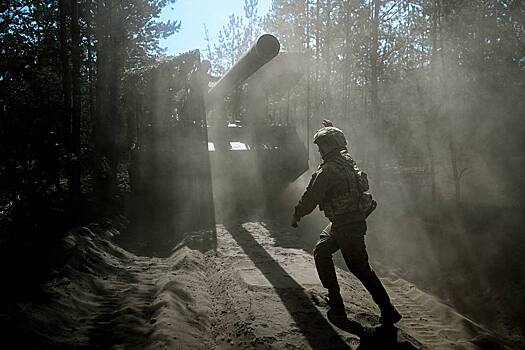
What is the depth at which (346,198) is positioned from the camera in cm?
365

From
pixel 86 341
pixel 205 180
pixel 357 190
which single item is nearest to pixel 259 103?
pixel 205 180

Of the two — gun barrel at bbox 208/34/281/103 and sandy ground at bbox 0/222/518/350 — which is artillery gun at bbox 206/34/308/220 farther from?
sandy ground at bbox 0/222/518/350

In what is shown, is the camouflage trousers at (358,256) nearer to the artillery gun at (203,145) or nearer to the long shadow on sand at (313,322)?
the long shadow on sand at (313,322)

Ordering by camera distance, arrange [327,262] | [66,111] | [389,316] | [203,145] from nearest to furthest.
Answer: [389,316] < [327,262] < [66,111] < [203,145]

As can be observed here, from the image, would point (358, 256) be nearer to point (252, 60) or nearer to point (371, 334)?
point (371, 334)

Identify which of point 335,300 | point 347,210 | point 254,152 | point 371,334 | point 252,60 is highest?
point 252,60

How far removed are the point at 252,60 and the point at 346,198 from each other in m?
3.89

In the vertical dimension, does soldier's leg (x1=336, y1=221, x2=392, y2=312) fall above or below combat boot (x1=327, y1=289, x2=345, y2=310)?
above

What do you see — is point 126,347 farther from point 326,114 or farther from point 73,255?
point 326,114

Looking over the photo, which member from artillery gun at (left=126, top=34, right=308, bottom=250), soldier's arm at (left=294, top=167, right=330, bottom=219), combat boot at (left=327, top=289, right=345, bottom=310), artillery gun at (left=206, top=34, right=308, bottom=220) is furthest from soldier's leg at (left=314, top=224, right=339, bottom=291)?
artillery gun at (left=206, top=34, right=308, bottom=220)

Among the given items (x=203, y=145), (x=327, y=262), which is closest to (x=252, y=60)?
(x=203, y=145)

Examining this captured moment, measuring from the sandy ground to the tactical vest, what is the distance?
0.97 metres

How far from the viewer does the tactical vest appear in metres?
3.64

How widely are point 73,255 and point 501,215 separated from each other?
426 inches
